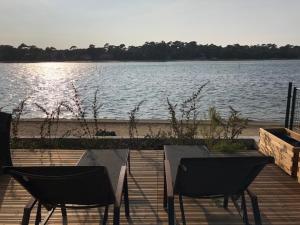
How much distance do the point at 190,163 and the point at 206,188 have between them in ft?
1.26

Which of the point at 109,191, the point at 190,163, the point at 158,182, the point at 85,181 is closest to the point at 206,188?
the point at 190,163

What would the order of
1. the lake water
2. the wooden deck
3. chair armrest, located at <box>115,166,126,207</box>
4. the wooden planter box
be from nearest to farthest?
chair armrest, located at <box>115,166,126,207</box>, the wooden deck, the wooden planter box, the lake water

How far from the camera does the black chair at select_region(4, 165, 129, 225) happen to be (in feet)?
8.76

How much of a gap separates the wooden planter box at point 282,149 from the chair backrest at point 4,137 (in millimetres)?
3263

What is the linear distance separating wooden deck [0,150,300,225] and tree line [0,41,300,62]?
7874cm

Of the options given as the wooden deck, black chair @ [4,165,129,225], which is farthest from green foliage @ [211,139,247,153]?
black chair @ [4,165,129,225]

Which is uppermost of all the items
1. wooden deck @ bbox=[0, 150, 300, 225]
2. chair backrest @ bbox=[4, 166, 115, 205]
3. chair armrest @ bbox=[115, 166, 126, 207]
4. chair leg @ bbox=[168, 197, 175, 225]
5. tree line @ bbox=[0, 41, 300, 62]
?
chair backrest @ bbox=[4, 166, 115, 205]

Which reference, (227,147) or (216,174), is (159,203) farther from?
(227,147)

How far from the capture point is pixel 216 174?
117 inches

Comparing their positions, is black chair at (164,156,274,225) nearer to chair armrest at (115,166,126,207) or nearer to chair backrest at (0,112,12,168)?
chair armrest at (115,166,126,207)

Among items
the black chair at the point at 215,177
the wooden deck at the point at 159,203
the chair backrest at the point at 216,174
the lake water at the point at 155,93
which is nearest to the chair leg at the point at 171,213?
the black chair at the point at 215,177

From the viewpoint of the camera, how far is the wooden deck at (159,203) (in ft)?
12.0

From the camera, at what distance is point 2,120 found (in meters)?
4.49

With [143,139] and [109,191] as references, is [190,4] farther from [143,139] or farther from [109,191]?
[109,191]
